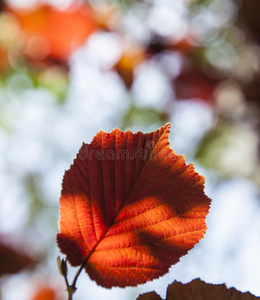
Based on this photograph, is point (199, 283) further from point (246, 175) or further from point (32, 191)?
point (32, 191)

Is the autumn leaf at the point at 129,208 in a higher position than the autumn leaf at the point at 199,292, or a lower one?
higher

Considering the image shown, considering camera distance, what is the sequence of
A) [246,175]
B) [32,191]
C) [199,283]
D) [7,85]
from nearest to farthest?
1. [199,283]
2. [246,175]
3. [7,85]
4. [32,191]

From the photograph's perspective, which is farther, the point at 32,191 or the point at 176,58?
the point at 32,191

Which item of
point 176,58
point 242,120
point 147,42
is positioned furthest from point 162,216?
point 242,120
